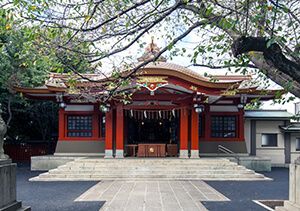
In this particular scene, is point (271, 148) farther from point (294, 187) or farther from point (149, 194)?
point (294, 187)

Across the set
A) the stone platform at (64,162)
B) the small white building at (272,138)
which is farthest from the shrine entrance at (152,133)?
the small white building at (272,138)

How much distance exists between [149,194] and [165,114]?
900 centimetres

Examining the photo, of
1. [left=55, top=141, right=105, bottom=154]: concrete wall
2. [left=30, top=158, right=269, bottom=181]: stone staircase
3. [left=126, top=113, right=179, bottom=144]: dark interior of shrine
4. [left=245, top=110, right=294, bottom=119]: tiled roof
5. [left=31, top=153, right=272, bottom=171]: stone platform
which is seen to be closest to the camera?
[left=30, top=158, right=269, bottom=181]: stone staircase

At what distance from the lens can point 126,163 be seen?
1446 centimetres

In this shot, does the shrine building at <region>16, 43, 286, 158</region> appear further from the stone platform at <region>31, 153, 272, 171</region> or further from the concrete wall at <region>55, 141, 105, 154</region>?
the stone platform at <region>31, 153, 272, 171</region>

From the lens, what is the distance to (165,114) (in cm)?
1844

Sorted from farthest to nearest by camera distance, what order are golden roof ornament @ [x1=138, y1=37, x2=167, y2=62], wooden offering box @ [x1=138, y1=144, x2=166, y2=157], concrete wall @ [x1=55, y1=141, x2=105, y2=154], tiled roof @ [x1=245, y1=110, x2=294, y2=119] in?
1. tiled roof @ [x1=245, y1=110, x2=294, y2=119]
2. concrete wall @ [x1=55, y1=141, x2=105, y2=154]
3. wooden offering box @ [x1=138, y1=144, x2=166, y2=157]
4. golden roof ornament @ [x1=138, y1=37, x2=167, y2=62]

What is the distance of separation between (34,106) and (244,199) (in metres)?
15.4

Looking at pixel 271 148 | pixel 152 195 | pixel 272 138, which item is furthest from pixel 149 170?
pixel 272 138

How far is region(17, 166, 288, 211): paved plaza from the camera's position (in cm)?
820

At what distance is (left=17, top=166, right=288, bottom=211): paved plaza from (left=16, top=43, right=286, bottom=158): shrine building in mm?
4200

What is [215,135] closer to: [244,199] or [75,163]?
[75,163]

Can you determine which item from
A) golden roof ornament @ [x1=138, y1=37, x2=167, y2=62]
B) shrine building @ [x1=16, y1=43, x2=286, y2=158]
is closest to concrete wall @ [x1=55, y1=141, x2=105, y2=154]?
shrine building @ [x1=16, y1=43, x2=286, y2=158]

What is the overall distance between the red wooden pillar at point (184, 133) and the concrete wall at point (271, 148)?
16.5 ft
